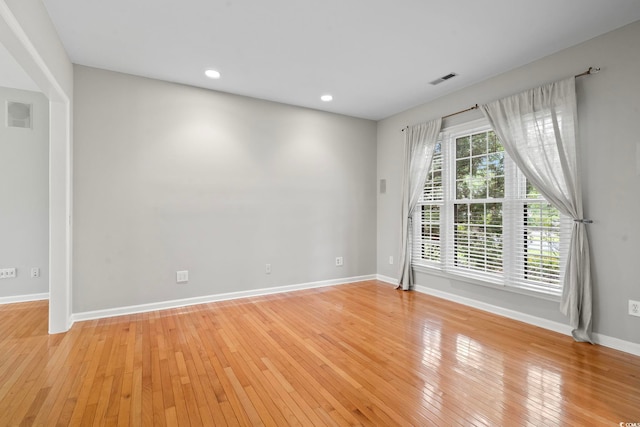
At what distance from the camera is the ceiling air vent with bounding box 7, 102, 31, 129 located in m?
3.94

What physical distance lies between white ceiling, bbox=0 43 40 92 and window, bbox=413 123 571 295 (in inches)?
207

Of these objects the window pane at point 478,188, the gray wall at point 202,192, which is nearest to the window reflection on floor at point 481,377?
the window pane at point 478,188

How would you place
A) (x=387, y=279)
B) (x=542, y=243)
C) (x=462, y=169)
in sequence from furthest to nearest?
(x=387, y=279) → (x=462, y=169) → (x=542, y=243)

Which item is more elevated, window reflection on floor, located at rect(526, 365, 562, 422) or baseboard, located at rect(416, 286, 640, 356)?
baseboard, located at rect(416, 286, 640, 356)

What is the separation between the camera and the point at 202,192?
4012 millimetres

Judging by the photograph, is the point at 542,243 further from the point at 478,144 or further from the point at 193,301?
the point at 193,301

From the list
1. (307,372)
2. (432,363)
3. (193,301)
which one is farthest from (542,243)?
(193,301)

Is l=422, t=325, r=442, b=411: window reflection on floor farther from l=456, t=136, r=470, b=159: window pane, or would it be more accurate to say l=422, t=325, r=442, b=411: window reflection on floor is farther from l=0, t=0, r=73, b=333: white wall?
l=0, t=0, r=73, b=333: white wall

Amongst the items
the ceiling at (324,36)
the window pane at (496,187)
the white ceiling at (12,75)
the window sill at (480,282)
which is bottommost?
the window sill at (480,282)

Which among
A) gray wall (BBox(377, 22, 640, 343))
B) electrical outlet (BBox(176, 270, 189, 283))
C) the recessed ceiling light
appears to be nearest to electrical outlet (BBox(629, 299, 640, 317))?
gray wall (BBox(377, 22, 640, 343))

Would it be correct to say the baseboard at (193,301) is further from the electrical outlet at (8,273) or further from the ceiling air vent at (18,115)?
the ceiling air vent at (18,115)

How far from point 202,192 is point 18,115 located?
8.59ft

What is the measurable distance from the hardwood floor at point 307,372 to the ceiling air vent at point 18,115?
7.84 ft

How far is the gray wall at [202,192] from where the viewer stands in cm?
345
